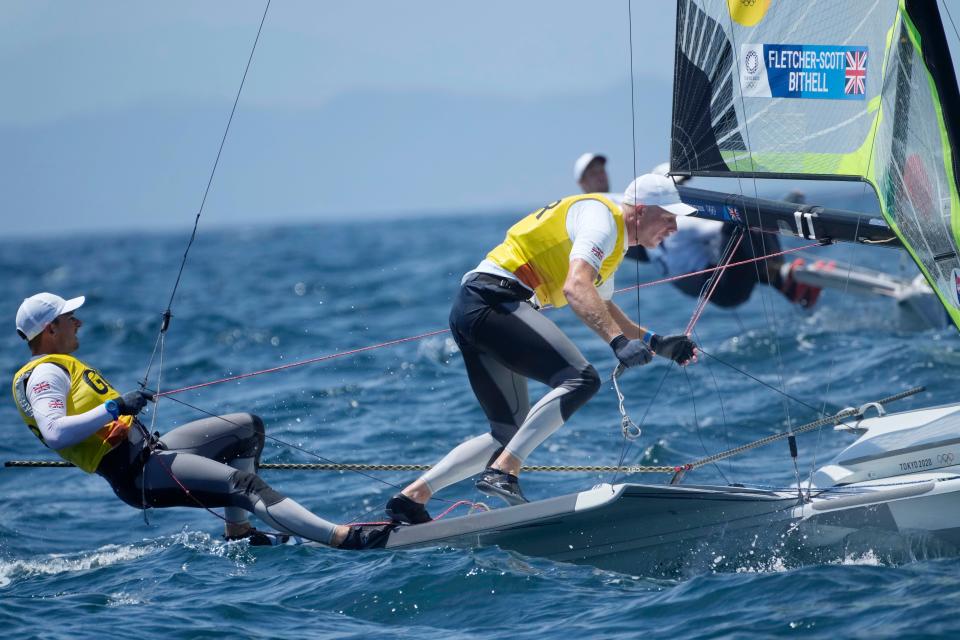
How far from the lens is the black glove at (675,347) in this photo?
439 cm

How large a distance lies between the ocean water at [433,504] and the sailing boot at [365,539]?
2.5 inches

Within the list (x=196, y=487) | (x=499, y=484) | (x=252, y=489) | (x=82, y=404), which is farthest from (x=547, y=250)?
(x=82, y=404)

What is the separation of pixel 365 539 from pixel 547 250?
4.38 ft

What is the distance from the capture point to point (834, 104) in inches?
180

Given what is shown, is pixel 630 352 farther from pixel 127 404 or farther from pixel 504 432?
pixel 127 404

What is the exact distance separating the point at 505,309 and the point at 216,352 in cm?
793

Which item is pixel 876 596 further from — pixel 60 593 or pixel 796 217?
pixel 60 593

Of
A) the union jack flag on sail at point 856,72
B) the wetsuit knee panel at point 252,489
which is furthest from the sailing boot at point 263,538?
the union jack flag on sail at point 856,72

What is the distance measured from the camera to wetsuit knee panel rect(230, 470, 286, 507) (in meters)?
4.56

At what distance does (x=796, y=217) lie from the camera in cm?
465

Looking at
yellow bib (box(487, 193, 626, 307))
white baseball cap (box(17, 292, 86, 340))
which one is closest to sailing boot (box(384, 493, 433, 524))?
yellow bib (box(487, 193, 626, 307))

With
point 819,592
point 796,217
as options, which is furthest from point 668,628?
point 796,217

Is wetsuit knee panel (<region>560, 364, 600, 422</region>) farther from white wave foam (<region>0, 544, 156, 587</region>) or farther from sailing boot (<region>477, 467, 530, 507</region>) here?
white wave foam (<region>0, 544, 156, 587</region>)

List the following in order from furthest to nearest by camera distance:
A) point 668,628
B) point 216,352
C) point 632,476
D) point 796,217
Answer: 1. point 216,352
2. point 632,476
3. point 796,217
4. point 668,628
